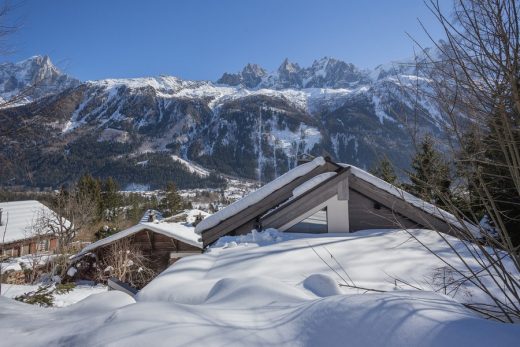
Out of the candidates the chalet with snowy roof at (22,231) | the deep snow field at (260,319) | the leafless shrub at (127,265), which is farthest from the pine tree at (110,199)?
the deep snow field at (260,319)

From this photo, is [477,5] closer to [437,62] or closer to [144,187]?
[437,62]

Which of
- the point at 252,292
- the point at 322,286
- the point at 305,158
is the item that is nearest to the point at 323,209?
the point at 305,158

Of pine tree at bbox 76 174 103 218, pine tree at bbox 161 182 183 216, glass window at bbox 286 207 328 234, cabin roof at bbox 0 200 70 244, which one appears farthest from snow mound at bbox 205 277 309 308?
pine tree at bbox 161 182 183 216

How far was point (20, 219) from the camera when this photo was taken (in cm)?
3484

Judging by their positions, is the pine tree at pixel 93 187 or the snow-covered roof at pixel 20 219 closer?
the snow-covered roof at pixel 20 219

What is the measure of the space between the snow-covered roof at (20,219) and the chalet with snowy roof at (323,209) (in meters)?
28.0

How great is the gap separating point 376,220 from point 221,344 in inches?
236

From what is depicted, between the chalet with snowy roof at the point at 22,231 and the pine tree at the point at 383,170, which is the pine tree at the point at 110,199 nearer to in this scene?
the chalet with snowy roof at the point at 22,231

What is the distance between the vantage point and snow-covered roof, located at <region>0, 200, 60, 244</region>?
3125 centimetres

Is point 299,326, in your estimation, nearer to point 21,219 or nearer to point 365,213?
point 365,213

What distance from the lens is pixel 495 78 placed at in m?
1.83

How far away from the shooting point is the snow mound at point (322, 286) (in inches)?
95.1

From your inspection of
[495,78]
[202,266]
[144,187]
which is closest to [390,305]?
[495,78]

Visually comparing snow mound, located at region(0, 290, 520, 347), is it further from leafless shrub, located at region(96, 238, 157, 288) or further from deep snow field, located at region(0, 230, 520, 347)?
leafless shrub, located at region(96, 238, 157, 288)
